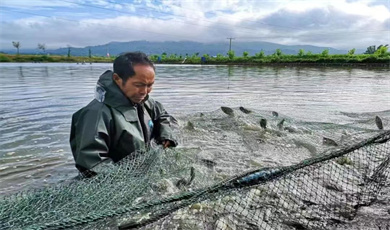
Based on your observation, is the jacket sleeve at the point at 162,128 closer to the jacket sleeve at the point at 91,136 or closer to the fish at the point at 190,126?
the jacket sleeve at the point at 91,136

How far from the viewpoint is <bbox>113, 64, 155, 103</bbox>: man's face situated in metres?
3.55

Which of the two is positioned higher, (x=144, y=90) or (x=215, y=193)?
(x=144, y=90)

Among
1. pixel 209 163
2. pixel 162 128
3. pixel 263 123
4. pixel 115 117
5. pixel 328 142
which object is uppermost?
pixel 115 117

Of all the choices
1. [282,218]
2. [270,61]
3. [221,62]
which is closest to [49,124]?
[282,218]

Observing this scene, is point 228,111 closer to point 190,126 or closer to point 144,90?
point 190,126

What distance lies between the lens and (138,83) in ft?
11.8

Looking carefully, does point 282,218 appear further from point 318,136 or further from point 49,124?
point 49,124

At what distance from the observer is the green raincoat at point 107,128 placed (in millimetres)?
3239

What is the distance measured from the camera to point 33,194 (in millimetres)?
2873

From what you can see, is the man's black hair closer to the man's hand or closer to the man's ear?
the man's ear

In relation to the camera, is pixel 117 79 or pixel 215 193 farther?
pixel 117 79

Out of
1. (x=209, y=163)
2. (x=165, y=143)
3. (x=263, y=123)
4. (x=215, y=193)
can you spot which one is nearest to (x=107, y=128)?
(x=165, y=143)

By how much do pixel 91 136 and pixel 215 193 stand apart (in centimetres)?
130

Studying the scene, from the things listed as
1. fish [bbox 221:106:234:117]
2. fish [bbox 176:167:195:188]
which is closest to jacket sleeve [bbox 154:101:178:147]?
fish [bbox 176:167:195:188]
